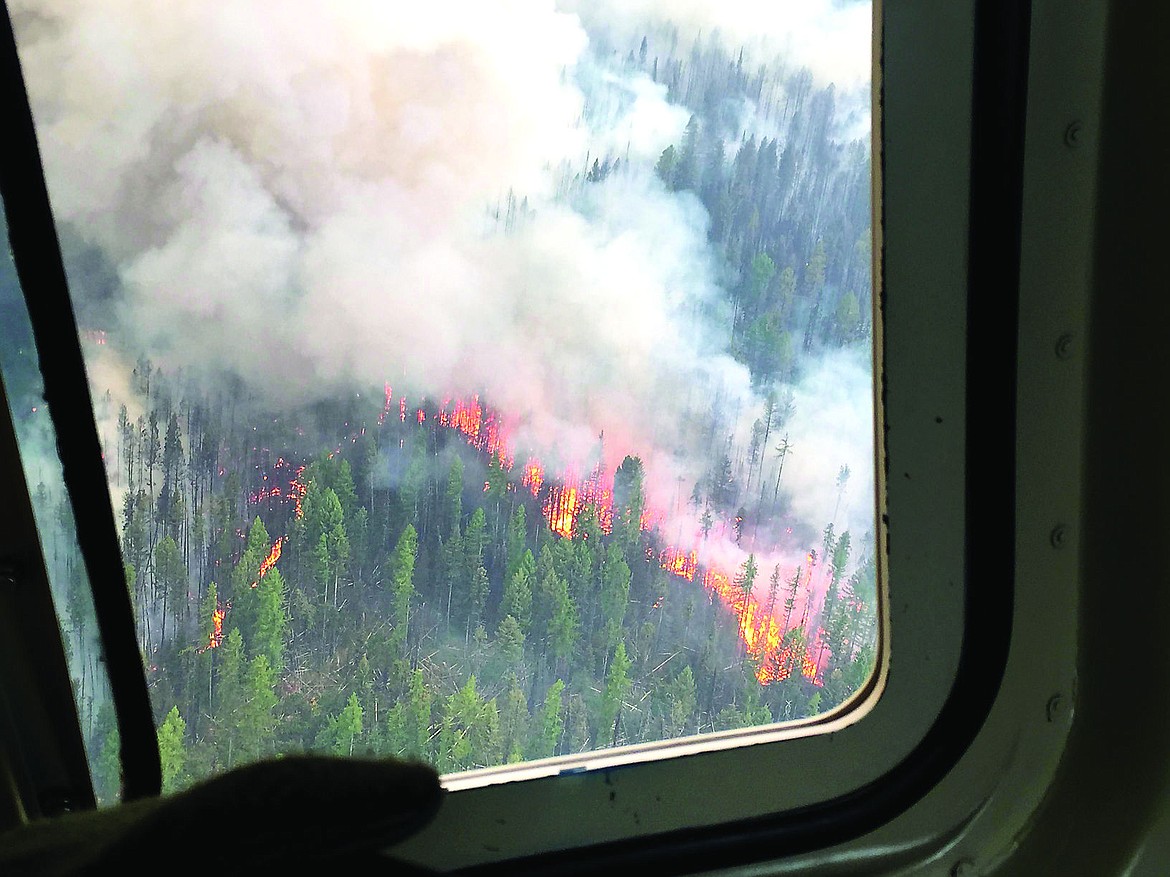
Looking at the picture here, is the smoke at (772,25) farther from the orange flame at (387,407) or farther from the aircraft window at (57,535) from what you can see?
the aircraft window at (57,535)

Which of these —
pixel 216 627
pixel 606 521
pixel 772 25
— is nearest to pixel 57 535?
pixel 216 627

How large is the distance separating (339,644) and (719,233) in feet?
2.32

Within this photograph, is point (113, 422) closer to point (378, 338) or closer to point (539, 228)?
point (378, 338)

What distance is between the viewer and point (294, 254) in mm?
978

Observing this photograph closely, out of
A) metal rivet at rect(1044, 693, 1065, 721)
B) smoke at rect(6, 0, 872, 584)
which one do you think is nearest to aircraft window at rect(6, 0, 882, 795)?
smoke at rect(6, 0, 872, 584)

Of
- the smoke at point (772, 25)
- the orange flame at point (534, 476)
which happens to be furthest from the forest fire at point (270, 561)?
the smoke at point (772, 25)

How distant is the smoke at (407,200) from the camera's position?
914 millimetres

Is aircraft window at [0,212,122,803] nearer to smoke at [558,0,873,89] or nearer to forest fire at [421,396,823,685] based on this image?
forest fire at [421,396,823,685]

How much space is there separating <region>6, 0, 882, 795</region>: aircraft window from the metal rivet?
32 cm

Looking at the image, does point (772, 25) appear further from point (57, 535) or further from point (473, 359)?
point (57, 535)

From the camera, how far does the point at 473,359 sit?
107cm

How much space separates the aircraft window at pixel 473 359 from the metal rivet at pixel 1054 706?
1.06ft

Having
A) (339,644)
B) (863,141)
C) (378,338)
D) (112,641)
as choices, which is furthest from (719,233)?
(112,641)

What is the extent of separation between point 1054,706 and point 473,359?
101 centimetres
